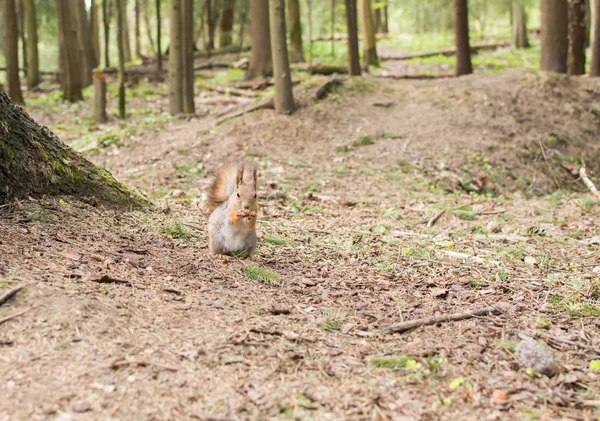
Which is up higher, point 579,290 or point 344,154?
point 344,154

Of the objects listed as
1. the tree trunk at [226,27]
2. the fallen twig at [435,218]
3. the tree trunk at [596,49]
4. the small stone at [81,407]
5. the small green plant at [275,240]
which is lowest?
the small stone at [81,407]

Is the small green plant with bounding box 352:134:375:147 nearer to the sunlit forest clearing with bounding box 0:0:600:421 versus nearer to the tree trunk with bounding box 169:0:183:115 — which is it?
the sunlit forest clearing with bounding box 0:0:600:421

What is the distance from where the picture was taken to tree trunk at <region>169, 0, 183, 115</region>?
482 inches

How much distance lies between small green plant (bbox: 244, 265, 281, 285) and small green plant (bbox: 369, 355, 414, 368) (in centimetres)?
136

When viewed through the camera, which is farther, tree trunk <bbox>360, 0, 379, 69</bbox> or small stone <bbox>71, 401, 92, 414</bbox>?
tree trunk <bbox>360, 0, 379, 69</bbox>

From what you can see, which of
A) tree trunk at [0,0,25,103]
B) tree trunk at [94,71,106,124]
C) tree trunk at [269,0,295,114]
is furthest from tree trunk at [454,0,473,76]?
tree trunk at [0,0,25,103]

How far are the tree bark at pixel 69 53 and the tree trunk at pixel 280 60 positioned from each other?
20.4 ft

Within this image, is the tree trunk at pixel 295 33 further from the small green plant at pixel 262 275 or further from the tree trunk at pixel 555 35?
the small green plant at pixel 262 275

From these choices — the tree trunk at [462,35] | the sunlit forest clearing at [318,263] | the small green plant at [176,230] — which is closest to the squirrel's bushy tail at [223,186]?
the sunlit forest clearing at [318,263]

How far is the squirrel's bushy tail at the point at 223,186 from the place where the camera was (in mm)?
5250

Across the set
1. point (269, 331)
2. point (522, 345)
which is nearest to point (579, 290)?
point (522, 345)

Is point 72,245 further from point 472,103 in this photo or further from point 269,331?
point 472,103

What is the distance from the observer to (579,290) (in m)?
4.54

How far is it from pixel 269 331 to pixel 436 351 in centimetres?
97
